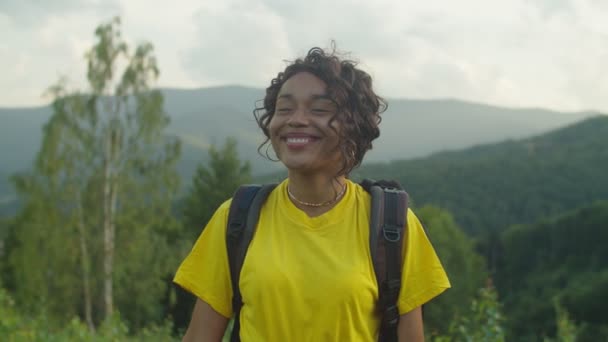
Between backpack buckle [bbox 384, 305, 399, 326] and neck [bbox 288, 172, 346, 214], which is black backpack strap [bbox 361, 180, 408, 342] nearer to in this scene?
backpack buckle [bbox 384, 305, 399, 326]

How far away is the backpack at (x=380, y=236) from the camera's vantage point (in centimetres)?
223

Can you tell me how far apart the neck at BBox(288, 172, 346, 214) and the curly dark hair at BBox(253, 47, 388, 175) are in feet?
0.23

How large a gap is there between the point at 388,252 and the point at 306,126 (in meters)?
0.47

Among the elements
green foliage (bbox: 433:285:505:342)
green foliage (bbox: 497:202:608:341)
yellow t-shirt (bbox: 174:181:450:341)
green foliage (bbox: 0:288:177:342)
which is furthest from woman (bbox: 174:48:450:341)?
green foliage (bbox: 497:202:608:341)

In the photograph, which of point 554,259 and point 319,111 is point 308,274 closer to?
point 319,111

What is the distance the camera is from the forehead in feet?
7.70

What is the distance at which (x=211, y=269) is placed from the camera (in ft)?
7.74

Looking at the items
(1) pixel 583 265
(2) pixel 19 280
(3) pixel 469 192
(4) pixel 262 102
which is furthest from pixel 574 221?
(4) pixel 262 102

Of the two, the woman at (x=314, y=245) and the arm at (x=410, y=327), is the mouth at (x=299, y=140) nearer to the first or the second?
the woman at (x=314, y=245)

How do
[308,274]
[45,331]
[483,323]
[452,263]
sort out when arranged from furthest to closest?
1. [452,263]
2. [45,331]
3. [483,323]
4. [308,274]

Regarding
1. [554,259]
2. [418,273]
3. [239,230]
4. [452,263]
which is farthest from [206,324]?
[554,259]

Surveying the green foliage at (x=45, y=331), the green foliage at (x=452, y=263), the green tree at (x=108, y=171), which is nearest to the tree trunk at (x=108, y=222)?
the green tree at (x=108, y=171)

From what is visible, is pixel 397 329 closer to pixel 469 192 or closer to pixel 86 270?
pixel 86 270

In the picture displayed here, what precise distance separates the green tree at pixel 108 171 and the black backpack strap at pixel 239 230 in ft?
66.9
